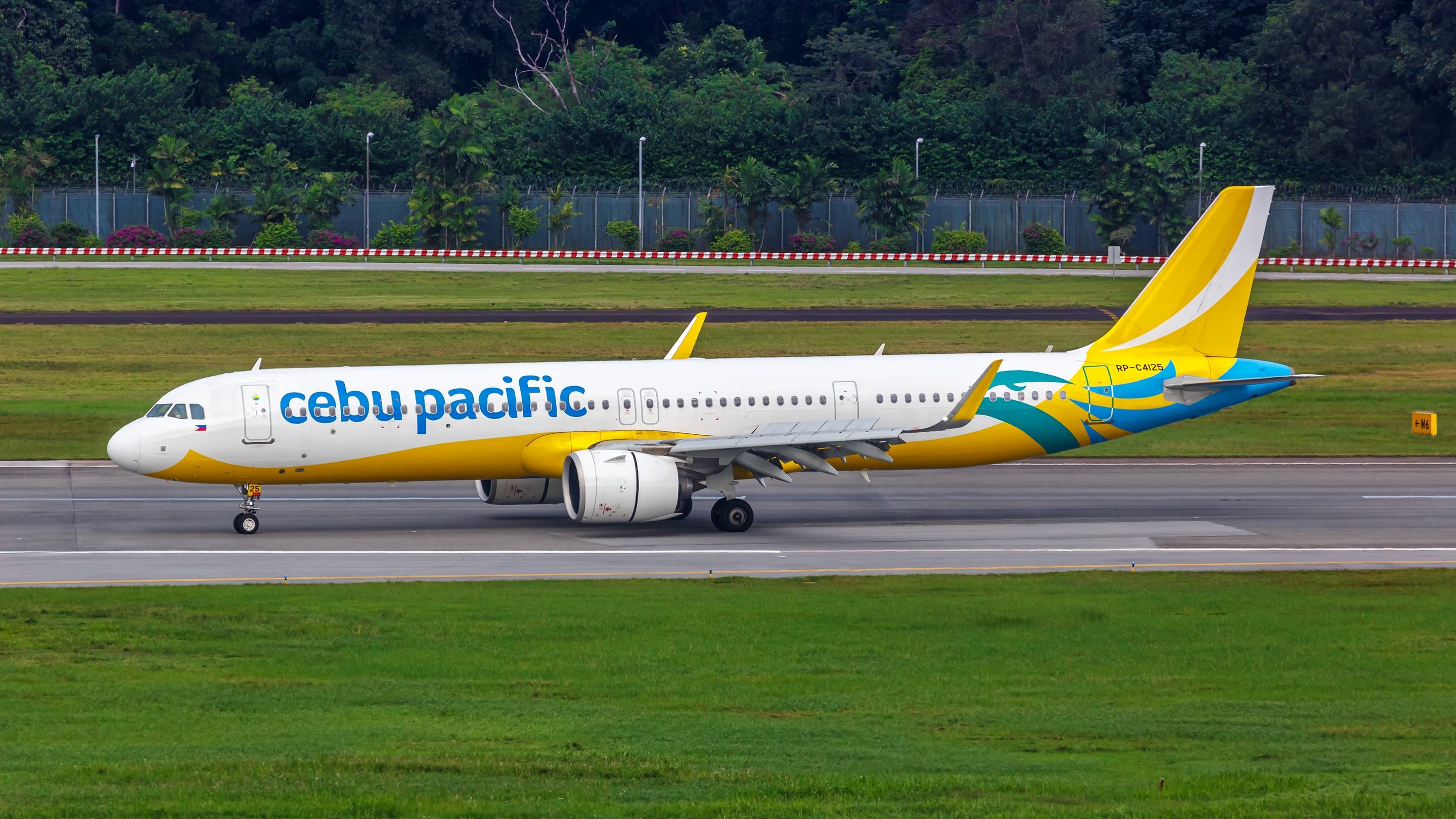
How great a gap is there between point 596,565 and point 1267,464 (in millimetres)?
23517

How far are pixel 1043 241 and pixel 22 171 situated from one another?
A: 2791 inches

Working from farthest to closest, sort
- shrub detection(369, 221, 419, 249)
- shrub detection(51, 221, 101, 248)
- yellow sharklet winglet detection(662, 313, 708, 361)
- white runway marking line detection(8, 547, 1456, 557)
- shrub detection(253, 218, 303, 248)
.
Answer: shrub detection(369, 221, 419, 249), shrub detection(253, 218, 303, 248), shrub detection(51, 221, 101, 248), yellow sharklet winglet detection(662, 313, 708, 361), white runway marking line detection(8, 547, 1456, 557)

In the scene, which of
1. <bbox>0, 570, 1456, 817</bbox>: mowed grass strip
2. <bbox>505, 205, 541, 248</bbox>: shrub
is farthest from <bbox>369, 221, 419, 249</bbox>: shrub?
<bbox>0, 570, 1456, 817</bbox>: mowed grass strip

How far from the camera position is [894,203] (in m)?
120

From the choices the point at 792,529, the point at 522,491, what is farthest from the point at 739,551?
the point at 522,491

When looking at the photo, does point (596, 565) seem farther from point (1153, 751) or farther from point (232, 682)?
point (1153, 751)

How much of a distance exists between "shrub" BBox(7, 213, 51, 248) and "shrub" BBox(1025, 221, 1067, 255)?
2408 inches

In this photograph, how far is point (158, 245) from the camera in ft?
382

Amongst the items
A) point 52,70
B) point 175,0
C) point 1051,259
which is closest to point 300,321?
point 1051,259

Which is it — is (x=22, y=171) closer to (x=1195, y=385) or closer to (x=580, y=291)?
(x=580, y=291)

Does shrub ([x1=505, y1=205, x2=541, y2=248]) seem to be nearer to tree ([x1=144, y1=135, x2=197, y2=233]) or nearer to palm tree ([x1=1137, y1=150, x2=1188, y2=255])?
tree ([x1=144, y1=135, x2=197, y2=233])

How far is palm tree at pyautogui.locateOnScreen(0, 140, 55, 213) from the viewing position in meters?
120

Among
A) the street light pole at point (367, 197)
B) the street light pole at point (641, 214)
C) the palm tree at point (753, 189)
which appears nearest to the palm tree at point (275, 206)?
the street light pole at point (367, 197)

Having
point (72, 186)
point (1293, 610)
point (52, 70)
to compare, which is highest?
point (52, 70)
